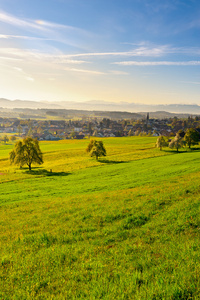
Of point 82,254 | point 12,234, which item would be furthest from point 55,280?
point 12,234

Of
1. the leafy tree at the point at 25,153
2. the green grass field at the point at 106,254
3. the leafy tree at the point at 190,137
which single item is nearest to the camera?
the green grass field at the point at 106,254

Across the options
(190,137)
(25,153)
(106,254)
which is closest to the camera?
(106,254)

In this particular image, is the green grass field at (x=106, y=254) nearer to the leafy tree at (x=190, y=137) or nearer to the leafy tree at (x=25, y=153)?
the leafy tree at (x=25, y=153)

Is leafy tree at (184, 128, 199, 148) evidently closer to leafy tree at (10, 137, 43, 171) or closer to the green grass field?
leafy tree at (10, 137, 43, 171)

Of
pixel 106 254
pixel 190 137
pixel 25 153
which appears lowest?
pixel 25 153

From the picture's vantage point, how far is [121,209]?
48.4 ft

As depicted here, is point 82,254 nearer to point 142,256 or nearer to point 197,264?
point 142,256

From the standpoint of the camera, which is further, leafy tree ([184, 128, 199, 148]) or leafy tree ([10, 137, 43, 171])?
leafy tree ([184, 128, 199, 148])

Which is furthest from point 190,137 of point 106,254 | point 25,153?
point 106,254

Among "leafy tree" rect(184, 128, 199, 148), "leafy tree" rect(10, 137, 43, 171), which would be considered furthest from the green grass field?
"leafy tree" rect(184, 128, 199, 148)

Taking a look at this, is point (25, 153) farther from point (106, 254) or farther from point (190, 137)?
point (190, 137)

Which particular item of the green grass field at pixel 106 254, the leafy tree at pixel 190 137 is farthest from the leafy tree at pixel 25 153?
the leafy tree at pixel 190 137

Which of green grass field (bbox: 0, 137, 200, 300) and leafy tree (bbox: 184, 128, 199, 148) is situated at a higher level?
leafy tree (bbox: 184, 128, 199, 148)

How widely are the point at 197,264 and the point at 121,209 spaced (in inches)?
316
